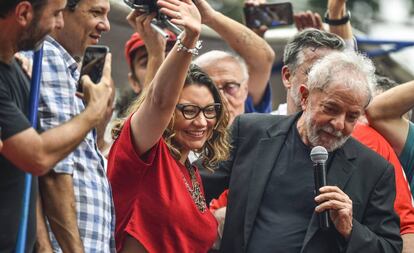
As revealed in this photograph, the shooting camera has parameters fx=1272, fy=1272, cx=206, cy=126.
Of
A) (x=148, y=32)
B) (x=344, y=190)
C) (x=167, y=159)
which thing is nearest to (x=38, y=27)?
(x=167, y=159)

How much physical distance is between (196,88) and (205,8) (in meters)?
1.29

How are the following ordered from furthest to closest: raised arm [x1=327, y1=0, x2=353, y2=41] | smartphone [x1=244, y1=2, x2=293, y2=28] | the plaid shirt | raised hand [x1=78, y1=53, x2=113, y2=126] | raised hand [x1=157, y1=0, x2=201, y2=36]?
smartphone [x1=244, y1=2, x2=293, y2=28], raised arm [x1=327, y1=0, x2=353, y2=41], raised hand [x1=157, y1=0, x2=201, y2=36], the plaid shirt, raised hand [x1=78, y1=53, x2=113, y2=126]

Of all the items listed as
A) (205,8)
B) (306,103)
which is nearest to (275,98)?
(205,8)

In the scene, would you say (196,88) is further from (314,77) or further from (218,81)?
(218,81)

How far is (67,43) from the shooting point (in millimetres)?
5828

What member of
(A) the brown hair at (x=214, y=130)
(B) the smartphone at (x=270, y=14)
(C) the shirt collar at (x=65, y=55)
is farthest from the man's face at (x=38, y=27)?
(B) the smartphone at (x=270, y=14)

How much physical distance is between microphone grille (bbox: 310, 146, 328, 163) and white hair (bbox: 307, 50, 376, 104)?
48 centimetres

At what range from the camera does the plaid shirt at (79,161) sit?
5.38m

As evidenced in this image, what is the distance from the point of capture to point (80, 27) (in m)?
5.84

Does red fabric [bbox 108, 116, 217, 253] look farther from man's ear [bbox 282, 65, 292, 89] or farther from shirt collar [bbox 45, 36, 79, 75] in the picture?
man's ear [bbox 282, 65, 292, 89]

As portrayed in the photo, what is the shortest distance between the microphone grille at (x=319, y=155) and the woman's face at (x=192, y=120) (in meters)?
0.63

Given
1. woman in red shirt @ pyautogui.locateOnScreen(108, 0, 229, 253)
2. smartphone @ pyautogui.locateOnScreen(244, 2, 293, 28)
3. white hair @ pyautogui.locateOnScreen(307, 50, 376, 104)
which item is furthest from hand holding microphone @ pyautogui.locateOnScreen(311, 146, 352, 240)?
smartphone @ pyautogui.locateOnScreen(244, 2, 293, 28)

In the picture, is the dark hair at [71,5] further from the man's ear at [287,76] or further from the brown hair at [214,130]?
the man's ear at [287,76]

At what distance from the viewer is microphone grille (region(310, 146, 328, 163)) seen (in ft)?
19.1
